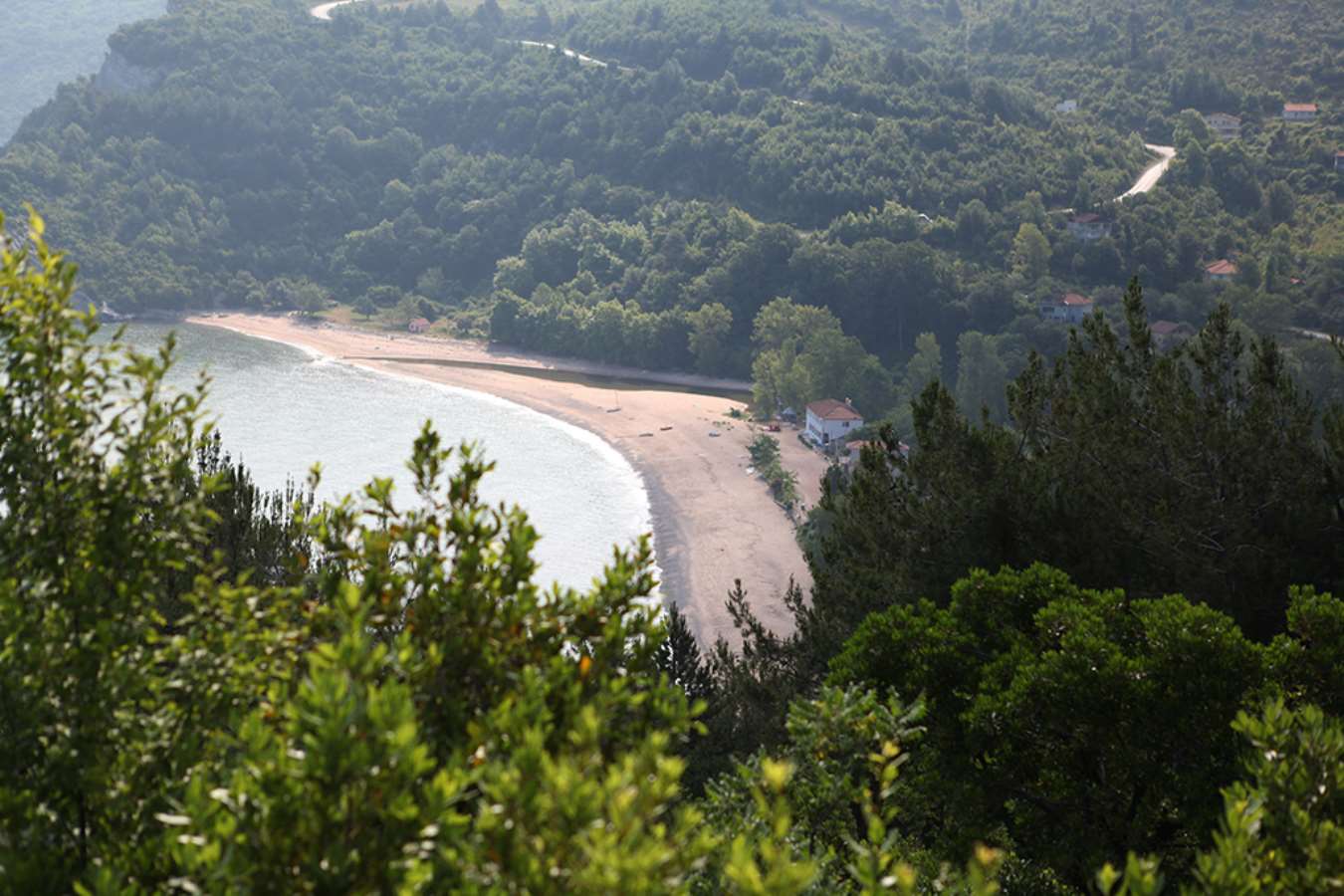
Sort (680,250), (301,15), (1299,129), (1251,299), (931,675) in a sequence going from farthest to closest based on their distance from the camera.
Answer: (301,15) → (1299,129) → (680,250) → (1251,299) → (931,675)

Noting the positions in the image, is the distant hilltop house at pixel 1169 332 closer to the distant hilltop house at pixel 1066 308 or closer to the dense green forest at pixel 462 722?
the distant hilltop house at pixel 1066 308

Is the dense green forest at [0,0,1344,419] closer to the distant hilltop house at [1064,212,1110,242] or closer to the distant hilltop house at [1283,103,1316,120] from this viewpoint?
the distant hilltop house at [1064,212,1110,242]

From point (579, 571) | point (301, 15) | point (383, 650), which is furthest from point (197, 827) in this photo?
point (301, 15)

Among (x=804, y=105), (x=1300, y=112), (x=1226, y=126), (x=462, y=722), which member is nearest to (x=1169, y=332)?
(x=1226, y=126)

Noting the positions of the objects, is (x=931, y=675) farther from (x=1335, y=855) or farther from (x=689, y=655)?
(x=689, y=655)

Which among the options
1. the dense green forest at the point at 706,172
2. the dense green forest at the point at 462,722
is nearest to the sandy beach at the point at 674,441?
the dense green forest at the point at 706,172
